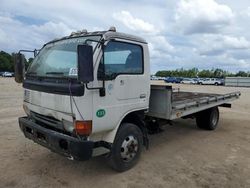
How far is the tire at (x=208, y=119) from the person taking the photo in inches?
314

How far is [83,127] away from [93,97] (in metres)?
0.46

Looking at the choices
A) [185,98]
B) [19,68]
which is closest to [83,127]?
[19,68]

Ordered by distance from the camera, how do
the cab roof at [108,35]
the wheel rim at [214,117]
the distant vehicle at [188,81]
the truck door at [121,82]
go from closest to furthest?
the truck door at [121,82] → the cab roof at [108,35] → the wheel rim at [214,117] → the distant vehicle at [188,81]

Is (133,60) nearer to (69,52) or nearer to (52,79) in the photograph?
(69,52)

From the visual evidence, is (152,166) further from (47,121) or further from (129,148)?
(47,121)

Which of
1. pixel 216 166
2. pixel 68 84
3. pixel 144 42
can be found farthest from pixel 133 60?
pixel 216 166

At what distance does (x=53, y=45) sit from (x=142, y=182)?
2.96 metres

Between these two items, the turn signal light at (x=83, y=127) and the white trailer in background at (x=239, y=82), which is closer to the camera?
the turn signal light at (x=83, y=127)

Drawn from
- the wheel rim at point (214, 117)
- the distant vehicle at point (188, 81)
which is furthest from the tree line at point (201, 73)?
the wheel rim at point (214, 117)

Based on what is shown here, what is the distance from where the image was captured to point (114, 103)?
14.2 ft

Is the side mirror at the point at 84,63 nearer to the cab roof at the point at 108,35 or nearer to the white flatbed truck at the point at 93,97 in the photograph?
the white flatbed truck at the point at 93,97

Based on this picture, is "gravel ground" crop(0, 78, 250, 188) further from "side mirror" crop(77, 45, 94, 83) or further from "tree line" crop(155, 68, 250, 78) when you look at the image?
"tree line" crop(155, 68, 250, 78)

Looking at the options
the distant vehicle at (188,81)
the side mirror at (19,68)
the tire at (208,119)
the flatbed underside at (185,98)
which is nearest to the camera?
the side mirror at (19,68)

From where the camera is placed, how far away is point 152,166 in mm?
5023
